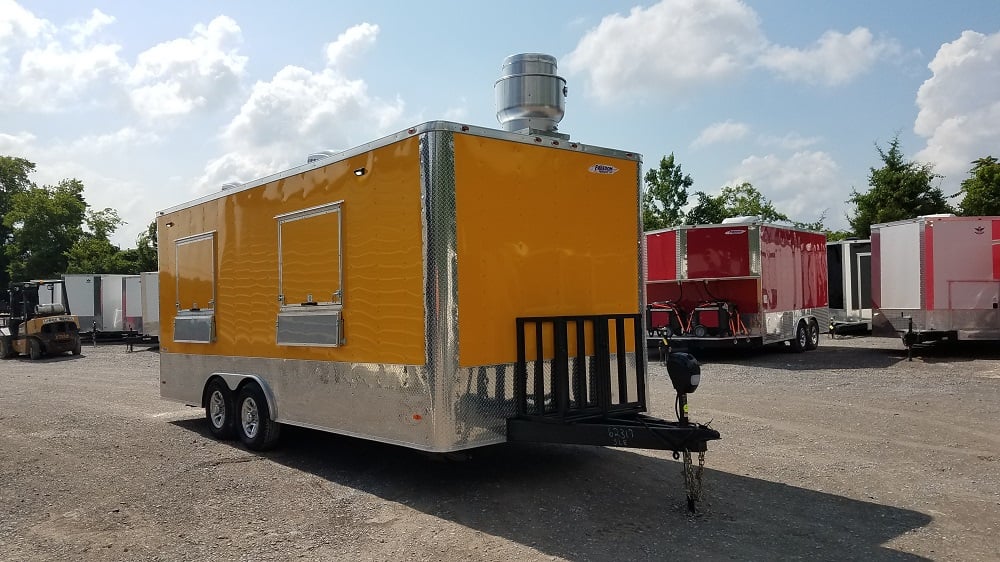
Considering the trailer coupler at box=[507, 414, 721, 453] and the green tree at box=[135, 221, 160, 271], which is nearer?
the trailer coupler at box=[507, 414, 721, 453]

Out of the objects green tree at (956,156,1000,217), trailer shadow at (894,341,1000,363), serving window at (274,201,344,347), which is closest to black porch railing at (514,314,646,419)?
serving window at (274,201,344,347)

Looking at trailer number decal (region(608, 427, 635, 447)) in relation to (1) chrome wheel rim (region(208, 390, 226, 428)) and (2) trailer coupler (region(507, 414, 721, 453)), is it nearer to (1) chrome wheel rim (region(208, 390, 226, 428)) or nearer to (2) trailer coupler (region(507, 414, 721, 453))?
(2) trailer coupler (region(507, 414, 721, 453))

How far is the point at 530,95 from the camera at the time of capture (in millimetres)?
6969

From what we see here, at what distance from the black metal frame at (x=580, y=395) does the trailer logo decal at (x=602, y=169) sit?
135 centimetres

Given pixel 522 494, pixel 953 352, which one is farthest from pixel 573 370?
pixel 953 352

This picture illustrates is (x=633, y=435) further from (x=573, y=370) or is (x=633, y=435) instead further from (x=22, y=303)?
(x=22, y=303)

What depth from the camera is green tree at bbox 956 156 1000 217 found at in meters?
34.3

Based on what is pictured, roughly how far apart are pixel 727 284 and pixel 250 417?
1145cm

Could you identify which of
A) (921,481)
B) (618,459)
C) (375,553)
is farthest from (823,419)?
(375,553)

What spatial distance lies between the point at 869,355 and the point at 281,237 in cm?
1443

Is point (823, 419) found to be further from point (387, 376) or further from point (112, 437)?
point (112, 437)

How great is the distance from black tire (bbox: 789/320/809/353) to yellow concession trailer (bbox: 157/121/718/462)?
465 inches

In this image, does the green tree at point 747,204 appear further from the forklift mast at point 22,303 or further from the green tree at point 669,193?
the forklift mast at point 22,303

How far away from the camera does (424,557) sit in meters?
4.83
